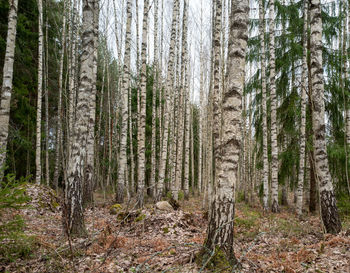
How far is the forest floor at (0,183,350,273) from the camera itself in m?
3.50

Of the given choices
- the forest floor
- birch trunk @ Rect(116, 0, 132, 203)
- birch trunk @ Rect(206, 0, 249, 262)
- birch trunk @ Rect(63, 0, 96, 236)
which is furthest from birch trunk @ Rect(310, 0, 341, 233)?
birch trunk @ Rect(116, 0, 132, 203)

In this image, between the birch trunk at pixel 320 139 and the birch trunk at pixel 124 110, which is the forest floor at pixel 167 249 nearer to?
the birch trunk at pixel 320 139

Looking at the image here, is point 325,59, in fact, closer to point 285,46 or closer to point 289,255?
point 285,46

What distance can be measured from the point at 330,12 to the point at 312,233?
379 inches

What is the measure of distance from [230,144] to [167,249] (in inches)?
69.9

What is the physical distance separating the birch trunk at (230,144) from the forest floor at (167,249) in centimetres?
32

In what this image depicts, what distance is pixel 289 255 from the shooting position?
413 centimetres

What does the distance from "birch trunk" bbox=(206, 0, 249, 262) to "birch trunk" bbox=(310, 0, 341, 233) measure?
284 cm

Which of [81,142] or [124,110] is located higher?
[124,110]

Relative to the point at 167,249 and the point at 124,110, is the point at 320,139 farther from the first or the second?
the point at 124,110

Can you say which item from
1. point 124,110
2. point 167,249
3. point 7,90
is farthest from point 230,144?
point 124,110

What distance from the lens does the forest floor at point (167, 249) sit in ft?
11.5

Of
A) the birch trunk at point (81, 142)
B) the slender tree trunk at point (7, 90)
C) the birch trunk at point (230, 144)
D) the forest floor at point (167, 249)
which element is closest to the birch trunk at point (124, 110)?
the forest floor at point (167, 249)

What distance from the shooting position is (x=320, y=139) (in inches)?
208
